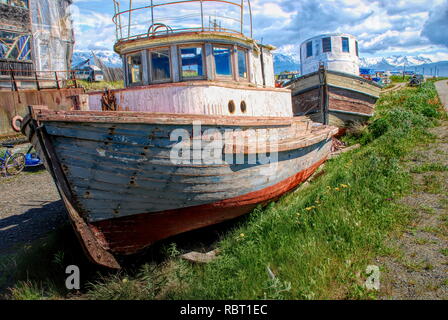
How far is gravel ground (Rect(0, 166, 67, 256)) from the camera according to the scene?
6715 millimetres

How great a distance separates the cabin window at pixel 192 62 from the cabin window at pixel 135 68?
0.96 meters

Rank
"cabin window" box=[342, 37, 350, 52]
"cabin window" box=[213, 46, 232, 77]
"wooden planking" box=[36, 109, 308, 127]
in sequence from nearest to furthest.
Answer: "wooden planking" box=[36, 109, 308, 127]
"cabin window" box=[213, 46, 232, 77]
"cabin window" box=[342, 37, 350, 52]

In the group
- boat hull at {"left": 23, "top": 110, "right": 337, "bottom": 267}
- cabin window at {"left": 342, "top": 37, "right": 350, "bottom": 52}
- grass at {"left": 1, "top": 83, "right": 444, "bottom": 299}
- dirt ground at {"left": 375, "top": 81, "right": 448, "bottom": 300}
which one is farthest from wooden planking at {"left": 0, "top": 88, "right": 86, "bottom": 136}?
cabin window at {"left": 342, "top": 37, "right": 350, "bottom": 52}

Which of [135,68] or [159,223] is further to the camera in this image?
[135,68]

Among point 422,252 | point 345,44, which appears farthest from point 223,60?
point 345,44

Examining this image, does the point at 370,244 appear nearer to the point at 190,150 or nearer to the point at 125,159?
the point at 190,150

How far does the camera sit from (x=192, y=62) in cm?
609

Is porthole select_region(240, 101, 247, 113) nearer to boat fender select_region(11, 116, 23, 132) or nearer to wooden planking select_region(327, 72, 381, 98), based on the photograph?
boat fender select_region(11, 116, 23, 132)

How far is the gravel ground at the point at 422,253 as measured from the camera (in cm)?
329

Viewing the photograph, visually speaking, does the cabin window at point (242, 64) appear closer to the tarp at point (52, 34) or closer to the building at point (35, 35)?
the building at point (35, 35)

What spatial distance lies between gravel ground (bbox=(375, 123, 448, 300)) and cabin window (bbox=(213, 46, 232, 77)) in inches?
160

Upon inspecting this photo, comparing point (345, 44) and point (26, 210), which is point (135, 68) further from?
point (345, 44)

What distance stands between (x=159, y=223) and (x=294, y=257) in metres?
2.34
